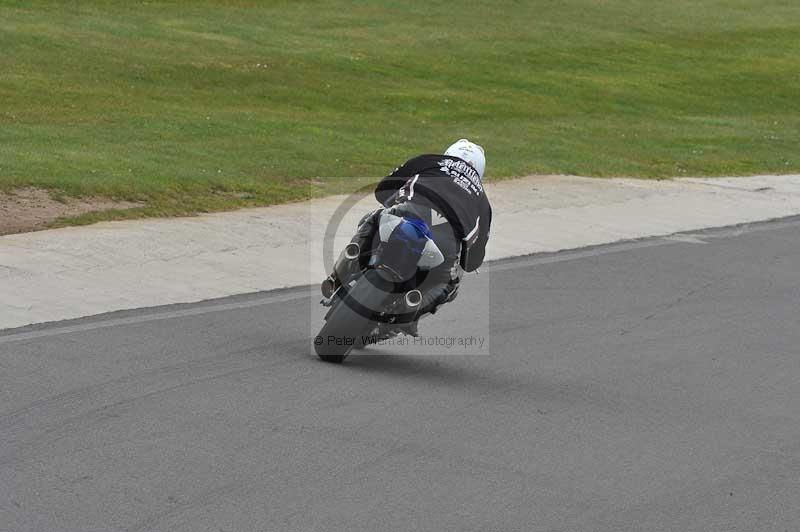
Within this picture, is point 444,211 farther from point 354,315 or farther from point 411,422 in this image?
point 411,422

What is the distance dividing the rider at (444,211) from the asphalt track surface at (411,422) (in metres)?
0.62

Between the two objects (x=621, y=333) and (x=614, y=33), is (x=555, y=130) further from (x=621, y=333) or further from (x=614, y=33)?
(x=614, y=33)

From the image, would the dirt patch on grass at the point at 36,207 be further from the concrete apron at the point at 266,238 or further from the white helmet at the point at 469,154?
the white helmet at the point at 469,154

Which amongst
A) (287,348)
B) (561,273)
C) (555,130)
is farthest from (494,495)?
(555,130)

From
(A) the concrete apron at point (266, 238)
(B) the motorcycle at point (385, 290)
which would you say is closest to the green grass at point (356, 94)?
(A) the concrete apron at point (266, 238)

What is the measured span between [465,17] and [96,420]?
3381 centimetres

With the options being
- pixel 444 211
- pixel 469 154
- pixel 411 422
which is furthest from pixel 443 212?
→ pixel 411 422

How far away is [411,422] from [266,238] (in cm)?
600

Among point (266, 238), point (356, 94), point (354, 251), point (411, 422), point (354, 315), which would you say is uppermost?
point (354, 251)

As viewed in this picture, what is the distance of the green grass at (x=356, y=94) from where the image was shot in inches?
693

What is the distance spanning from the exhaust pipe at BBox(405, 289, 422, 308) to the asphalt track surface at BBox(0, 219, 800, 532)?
48 centimetres

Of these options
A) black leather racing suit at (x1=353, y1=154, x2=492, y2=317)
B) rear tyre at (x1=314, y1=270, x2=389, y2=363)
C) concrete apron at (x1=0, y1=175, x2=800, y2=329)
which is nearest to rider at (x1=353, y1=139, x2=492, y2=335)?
black leather racing suit at (x1=353, y1=154, x2=492, y2=317)

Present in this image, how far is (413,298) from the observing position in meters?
9.39

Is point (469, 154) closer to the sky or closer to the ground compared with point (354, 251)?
closer to the sky
